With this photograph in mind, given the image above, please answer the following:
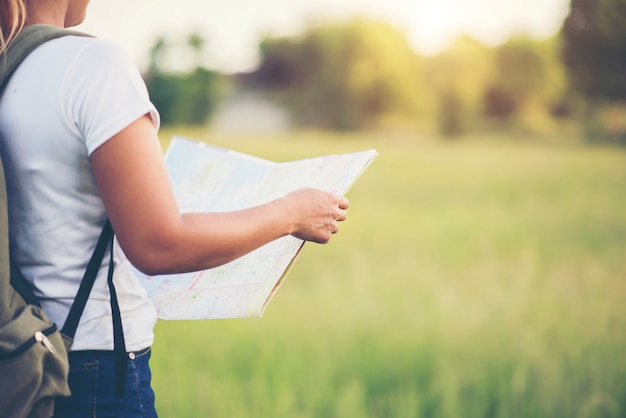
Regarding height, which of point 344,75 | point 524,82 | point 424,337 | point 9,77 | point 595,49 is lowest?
point 344,75

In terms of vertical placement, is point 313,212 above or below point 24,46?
below

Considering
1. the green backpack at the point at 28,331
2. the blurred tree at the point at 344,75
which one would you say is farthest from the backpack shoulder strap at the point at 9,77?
the blurred tree at the point at 344,75

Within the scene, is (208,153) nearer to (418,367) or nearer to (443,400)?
(443,400)

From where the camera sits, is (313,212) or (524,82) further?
(524,82)

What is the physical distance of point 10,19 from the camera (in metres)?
1.07

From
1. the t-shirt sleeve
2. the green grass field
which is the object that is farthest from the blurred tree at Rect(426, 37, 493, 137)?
the t-shirt sleeve

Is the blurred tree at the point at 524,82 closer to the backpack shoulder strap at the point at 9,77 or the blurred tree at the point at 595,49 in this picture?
the blurred tree at the point at 595,49

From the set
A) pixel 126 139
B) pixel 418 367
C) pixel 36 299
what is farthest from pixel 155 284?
pixel 418 367

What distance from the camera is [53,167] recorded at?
3.40 ft

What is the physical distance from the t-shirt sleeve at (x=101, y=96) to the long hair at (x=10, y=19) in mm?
138

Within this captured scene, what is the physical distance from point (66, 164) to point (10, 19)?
0.25 m

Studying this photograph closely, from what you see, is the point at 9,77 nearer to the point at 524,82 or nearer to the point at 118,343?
the point at 118,343

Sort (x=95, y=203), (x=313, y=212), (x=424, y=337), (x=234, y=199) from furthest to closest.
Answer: (x=424, y=337) → (x=234, y=199) → (x=313, y=212) → (x=95, y=203)

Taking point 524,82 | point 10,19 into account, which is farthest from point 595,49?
point 10,19
